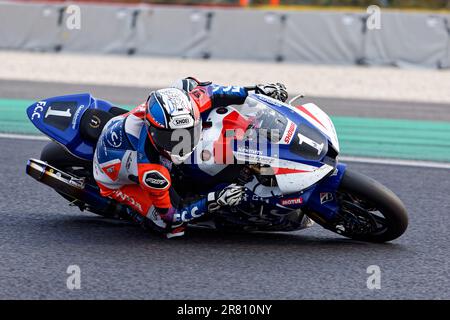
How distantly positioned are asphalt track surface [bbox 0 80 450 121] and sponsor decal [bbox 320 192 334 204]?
6.58 meters

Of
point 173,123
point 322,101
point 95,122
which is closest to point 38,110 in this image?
point 95,122

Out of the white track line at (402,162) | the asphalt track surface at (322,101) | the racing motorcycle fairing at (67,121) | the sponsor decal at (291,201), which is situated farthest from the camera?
the asphalt track surface at (322,101)

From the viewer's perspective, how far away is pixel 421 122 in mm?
11562

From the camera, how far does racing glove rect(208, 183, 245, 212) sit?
5.34m

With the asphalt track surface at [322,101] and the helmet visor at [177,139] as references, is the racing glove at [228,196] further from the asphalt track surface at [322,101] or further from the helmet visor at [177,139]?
the asphalt track surface at [322,101]

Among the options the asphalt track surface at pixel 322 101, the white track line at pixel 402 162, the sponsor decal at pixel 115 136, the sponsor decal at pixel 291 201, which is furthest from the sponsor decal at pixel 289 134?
the asphalt track surface at pixel 322 101

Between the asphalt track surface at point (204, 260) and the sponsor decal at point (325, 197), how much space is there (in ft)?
1.17

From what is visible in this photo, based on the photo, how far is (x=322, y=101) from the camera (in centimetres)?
1319

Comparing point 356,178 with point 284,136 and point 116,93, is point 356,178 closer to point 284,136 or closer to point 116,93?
point 284,136

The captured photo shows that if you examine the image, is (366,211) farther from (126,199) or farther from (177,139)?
(126,199)

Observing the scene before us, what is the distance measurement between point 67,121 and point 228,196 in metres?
1.41

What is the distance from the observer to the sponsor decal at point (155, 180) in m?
5.39

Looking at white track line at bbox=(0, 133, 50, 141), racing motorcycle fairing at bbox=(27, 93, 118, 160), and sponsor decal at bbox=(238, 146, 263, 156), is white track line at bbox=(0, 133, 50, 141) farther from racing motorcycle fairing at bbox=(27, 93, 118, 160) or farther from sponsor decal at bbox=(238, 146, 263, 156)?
sponsor decal at bbox=(238, 146, 263, 156)
